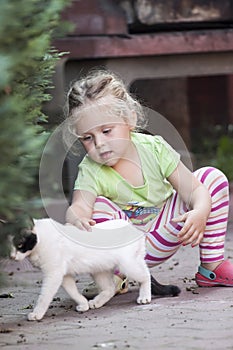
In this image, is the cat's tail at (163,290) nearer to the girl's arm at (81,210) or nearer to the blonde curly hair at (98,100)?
the girl's arm at (81,210)

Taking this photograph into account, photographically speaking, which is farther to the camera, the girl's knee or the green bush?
the girl's knee

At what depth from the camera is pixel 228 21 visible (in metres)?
7.93

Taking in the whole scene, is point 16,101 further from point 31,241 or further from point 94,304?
point 94,304

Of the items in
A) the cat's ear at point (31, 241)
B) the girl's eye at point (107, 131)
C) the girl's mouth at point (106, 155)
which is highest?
the girl's eye at point (107, 131)

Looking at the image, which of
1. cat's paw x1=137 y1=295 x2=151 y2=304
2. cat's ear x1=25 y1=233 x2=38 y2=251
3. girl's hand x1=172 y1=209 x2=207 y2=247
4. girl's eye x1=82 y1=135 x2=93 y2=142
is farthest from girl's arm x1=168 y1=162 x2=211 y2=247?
cat's ear x1=25 y1=233 x2=38 y2=251

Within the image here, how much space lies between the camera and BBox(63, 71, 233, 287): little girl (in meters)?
4.50

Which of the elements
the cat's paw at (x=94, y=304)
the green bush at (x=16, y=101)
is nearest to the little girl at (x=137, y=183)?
the cat's paw at (x=94, y=304)

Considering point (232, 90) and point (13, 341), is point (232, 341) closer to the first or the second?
point (13, 341)

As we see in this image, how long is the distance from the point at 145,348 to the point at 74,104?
1591 mm

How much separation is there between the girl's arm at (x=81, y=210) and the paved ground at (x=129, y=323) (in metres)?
0.39

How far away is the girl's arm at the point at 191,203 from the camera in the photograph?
Result: 437cm

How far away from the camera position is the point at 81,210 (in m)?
4.45

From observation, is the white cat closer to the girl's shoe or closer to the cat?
the cat

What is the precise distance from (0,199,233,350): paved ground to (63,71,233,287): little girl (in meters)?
0.27
